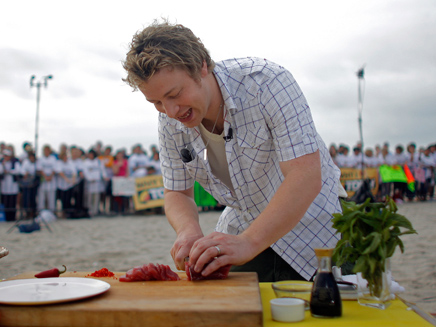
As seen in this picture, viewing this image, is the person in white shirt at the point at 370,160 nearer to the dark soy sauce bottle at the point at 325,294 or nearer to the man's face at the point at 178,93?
the man's face at the point at 178,93

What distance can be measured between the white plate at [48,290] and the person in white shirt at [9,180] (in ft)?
39.7

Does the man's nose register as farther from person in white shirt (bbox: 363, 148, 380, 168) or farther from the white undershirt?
person in white shirt (bbox: 363, 148, 380, 168)

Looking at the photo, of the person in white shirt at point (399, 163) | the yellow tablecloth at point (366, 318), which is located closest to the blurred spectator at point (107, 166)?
the person in white shirt at point (399, 163)

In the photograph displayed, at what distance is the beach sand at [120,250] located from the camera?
5.55 metres

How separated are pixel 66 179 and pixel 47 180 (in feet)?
1.75

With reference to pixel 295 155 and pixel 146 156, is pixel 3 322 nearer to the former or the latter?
pixel 295 155

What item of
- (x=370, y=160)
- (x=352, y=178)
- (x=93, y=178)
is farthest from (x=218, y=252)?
(x=370, y=160)

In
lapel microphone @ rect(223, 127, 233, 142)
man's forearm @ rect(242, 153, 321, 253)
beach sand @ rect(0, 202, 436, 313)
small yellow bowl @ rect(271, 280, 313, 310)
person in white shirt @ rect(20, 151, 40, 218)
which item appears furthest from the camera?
person in white shirt @ rect(20, 151, 40, 218)

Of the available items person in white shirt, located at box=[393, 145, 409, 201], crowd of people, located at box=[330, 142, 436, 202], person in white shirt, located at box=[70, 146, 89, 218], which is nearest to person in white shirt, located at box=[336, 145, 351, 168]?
crowd of people, located at box=[330, 142, 436, 202]

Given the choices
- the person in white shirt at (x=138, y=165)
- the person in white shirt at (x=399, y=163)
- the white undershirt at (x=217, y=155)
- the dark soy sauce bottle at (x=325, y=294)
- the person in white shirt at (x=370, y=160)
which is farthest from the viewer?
the person in white shirt at (x=370, y=160)

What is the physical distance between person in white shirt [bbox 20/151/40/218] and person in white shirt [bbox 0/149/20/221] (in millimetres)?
231

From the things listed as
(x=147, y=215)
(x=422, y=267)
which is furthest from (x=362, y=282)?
(x=147, y=215)

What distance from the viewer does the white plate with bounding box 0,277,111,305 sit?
145 cm

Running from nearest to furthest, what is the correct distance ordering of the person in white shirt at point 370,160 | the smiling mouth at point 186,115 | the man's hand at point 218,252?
the man's hand at point 218,252 < the smiling mouth at point 186,115 < the person in white shirt at point 370,160
